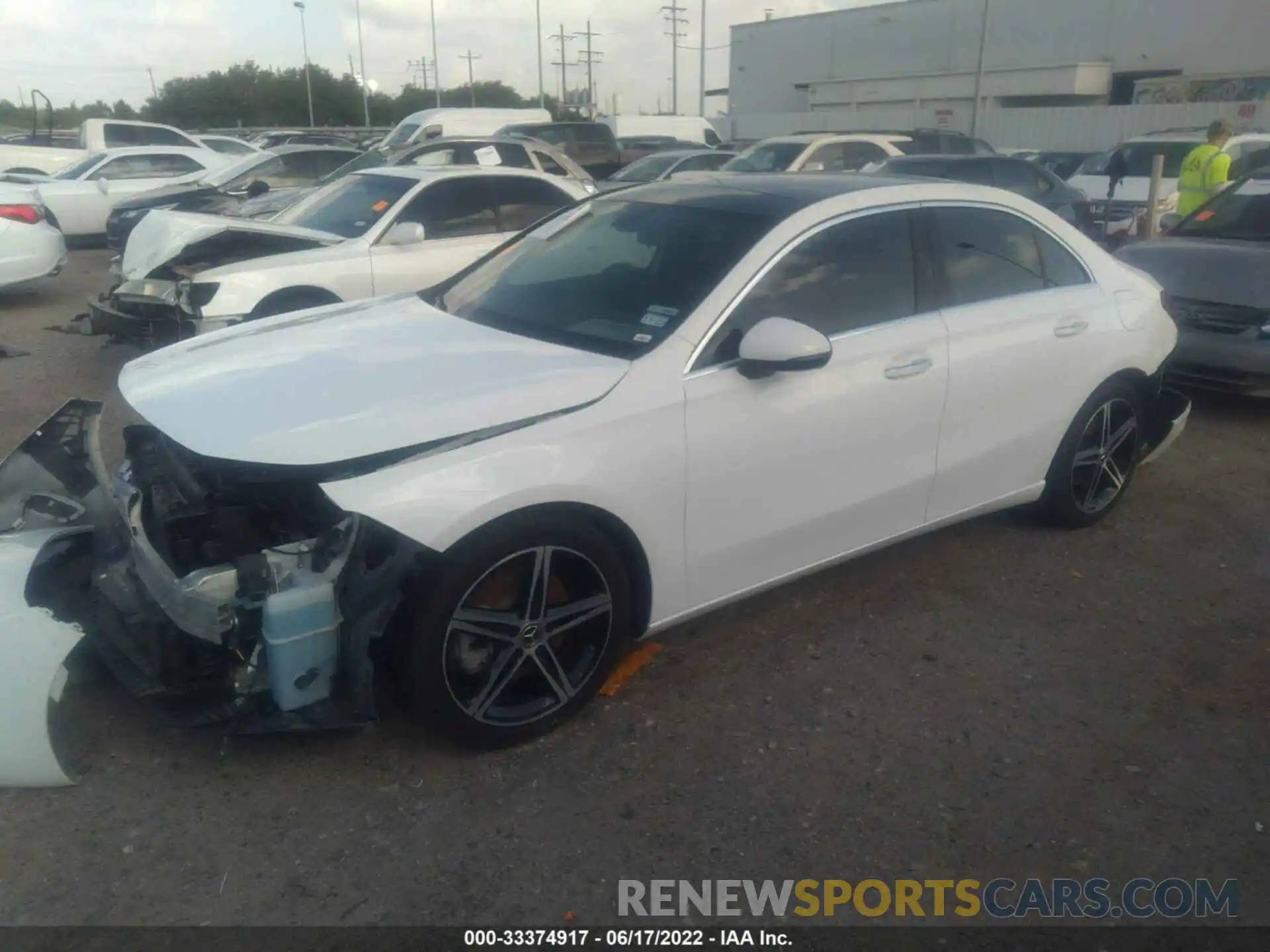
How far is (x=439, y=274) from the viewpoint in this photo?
7.86 m

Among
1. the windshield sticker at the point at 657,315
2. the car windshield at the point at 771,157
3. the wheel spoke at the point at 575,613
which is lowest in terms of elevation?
the wheel spoke at the point at 575,613

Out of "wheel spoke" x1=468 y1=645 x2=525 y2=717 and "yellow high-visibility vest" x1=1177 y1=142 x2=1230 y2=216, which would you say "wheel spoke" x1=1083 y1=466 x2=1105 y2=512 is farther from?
"yellow high-visibility vest" x1=1177 y1=142 x2=1230 y2=216

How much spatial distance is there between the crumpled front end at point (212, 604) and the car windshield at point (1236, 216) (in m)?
7.07

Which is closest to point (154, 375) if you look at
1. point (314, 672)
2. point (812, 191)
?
point (314, 672)

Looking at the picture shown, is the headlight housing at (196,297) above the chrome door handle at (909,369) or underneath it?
underneath

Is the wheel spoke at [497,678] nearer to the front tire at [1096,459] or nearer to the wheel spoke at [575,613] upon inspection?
the wheel spoke at [575,613]

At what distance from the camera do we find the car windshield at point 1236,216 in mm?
7465

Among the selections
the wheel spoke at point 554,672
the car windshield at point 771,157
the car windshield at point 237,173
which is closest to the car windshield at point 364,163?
the car windshield at point 237,173

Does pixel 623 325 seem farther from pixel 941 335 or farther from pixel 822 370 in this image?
pixel 941 335

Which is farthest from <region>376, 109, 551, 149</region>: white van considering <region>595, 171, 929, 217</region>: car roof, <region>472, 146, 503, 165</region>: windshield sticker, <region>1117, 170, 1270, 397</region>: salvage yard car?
<region>595, 171, 929, 217</region>: car roof

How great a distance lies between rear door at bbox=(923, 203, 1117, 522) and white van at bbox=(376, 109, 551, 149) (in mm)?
14491

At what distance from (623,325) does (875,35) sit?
Result: 187 feet

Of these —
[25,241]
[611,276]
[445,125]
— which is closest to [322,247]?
[611,276]

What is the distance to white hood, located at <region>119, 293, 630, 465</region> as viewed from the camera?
9.53ft
